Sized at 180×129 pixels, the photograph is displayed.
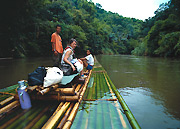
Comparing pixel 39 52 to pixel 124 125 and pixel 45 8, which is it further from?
pixel 124 125

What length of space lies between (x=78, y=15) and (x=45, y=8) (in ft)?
33.9

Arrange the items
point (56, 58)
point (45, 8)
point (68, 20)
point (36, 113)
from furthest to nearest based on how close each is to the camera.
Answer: point (68, 20)
point (45, 8)
point (56, 58)
point (36, 113)

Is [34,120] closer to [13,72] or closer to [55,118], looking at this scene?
[55,118]

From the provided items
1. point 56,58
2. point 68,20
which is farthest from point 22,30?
point 56,58

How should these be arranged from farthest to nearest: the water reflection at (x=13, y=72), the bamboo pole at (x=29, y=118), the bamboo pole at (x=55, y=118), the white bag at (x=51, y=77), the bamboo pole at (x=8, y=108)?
the water reflection at (x=13, y=72), the white bag at (x=51, y=77), the bamboo pole at (x=8, y=108), the bamboo pole at (x=29, y=118), the bamboo pole at (x=55, y=118)

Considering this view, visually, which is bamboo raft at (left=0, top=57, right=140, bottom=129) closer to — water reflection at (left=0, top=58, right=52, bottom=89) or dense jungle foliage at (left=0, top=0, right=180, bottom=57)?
water reflection at (left=0, top=58, right=52, bottom=89)

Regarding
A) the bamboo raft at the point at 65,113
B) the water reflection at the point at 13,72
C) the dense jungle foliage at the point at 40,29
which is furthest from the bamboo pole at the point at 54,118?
the dense jungle foliage at the point at 40,29

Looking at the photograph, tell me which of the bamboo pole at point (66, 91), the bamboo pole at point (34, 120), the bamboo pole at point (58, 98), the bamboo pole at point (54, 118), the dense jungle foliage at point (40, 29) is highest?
the dense jungle foliage at point (40, 29)

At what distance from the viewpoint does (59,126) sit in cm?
104

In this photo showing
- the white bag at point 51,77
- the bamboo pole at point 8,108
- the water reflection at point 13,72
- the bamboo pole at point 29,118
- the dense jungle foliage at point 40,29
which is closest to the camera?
the bamboo pole at point 29,118

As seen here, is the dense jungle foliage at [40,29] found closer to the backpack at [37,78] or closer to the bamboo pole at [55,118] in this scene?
the backpack at [37,78]

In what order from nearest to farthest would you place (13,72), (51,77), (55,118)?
(55,118) → (51,77) → (13,72)

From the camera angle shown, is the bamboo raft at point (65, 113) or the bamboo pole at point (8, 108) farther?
the bamboo pole at point (8, 108)

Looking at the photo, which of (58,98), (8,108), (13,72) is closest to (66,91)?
(58,98)
